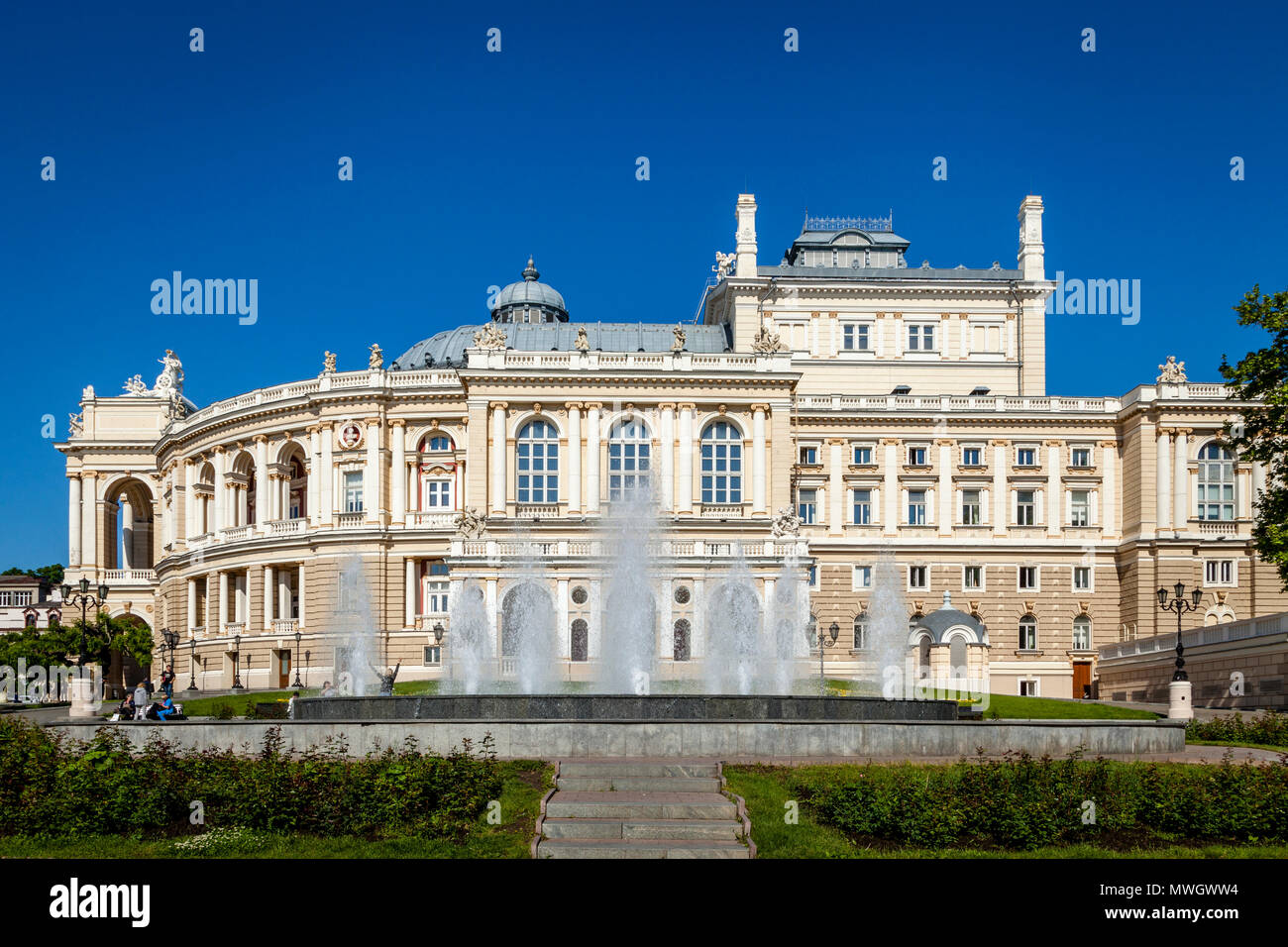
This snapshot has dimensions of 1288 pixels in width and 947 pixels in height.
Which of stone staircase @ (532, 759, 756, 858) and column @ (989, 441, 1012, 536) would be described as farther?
column @ (989, 441, 1012, 536)

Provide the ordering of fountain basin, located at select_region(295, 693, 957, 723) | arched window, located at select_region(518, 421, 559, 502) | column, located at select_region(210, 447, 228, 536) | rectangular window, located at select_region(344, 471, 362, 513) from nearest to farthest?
fountain basin, located at select_region(295, 693, 957, 723)
arched window, located at select_region(518, 421, 559, 502)
rectangular window, located at select_region(344, 471, 362, 513)
column, located at select_region(210, 447, 228, 536)

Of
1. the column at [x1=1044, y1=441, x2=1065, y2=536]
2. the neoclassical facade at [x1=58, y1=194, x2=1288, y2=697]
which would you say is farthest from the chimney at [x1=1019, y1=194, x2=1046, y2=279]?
the column at [x1=1044, y1=441, x2=1065, y2=536]

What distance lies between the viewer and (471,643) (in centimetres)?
6062

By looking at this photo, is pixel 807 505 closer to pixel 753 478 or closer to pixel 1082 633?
pixel 753 478

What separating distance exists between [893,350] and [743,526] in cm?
1807

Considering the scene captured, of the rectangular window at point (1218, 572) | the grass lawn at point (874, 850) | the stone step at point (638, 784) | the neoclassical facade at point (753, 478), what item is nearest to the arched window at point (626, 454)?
the neoclassical facade at point (753, 478)

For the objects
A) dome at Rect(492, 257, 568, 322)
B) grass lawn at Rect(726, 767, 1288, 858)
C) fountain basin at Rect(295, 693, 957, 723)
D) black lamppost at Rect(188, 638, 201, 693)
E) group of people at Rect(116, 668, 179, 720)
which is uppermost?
dome at Rect(492, 257, 568, 322)

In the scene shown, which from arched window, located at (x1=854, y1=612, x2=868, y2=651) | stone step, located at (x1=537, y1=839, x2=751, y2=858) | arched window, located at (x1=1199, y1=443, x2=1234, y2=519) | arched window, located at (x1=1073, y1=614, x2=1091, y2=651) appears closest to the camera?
stone step, located at (x1=537, y1=839, x2=751, y2=858)

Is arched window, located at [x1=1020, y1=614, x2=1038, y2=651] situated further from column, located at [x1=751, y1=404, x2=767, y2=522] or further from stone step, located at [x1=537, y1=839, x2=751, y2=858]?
stone step, located at [x1=537, y1=839, x2=751, y2=858]

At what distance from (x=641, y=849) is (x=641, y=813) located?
2.02 meters

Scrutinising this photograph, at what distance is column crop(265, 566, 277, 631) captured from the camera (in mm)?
81875

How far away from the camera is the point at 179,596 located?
9081 centimetres

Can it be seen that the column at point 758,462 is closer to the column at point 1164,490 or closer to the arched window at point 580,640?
the arched window at point 580,640

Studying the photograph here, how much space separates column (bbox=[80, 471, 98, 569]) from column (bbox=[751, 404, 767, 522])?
51.9 m
